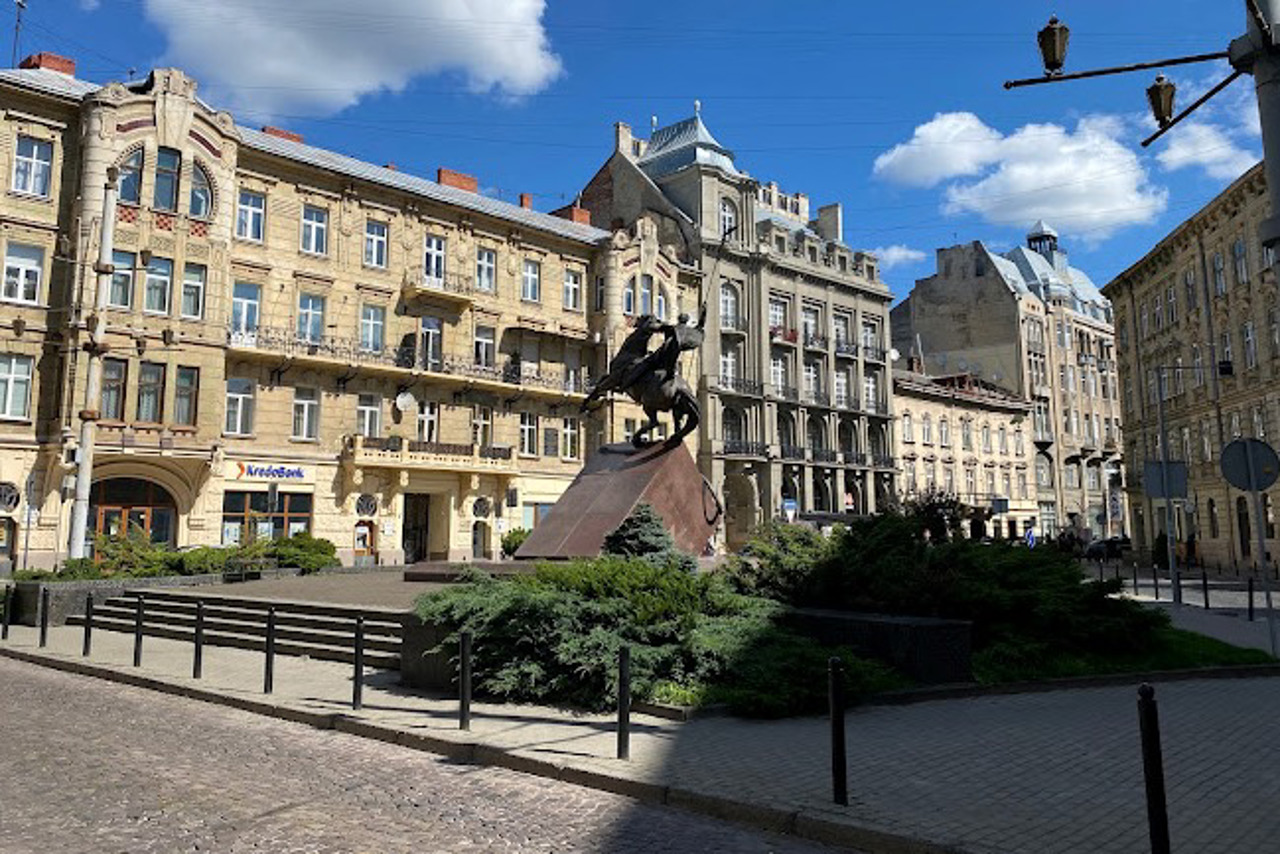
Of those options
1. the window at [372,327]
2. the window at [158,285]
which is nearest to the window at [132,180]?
the window at [158,285]

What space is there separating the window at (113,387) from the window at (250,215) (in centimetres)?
654

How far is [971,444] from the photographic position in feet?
210

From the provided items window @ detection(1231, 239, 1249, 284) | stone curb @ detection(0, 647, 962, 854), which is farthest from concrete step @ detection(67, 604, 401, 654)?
window @ detection(1231, 239, 1249, 284)

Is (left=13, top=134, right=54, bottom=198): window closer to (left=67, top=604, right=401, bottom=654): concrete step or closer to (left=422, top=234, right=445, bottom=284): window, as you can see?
(left=422, top=234, right=445, bottom=284): window

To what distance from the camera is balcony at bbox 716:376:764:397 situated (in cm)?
4853

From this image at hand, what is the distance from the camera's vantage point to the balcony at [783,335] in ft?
169

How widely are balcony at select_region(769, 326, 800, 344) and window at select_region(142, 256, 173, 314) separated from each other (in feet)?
101

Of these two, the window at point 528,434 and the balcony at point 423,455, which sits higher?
the window at point 528,434

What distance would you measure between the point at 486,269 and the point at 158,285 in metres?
13.8

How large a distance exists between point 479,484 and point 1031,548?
93.9ft

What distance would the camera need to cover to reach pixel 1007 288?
66375 mm

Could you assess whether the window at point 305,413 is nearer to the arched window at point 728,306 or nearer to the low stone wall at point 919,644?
the arched window at point 728,306

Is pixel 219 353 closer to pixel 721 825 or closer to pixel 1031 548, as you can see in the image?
pixel 1031 548

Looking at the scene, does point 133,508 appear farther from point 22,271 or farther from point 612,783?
point 612,783
